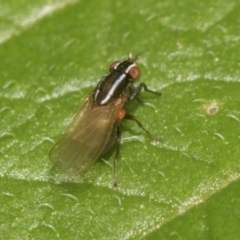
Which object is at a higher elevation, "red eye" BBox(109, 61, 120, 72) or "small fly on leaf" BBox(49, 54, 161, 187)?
"red eye" BBox(109, 61, 120, 72)

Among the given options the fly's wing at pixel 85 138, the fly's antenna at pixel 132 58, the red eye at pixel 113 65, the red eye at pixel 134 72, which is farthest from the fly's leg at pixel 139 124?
the fly's antenna at pixel 132 58

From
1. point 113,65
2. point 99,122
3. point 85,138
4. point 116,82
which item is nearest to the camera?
point 85,138

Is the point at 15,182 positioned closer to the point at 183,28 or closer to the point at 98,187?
the point at 98,187

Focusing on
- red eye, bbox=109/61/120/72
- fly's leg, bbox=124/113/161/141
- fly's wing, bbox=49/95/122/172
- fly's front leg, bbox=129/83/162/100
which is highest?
red eye, bbox=109/61/120/72

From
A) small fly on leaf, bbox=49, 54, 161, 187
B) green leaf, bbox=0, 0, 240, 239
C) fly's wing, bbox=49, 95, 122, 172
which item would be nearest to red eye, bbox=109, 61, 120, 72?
small fly on leaf, bbox=49, 54, 161, 187

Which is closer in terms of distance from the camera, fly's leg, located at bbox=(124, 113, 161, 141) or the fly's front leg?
fly's leg, located at bbox=(124, 113, 161, 141)

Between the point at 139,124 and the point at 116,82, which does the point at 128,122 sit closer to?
the point at 139,124

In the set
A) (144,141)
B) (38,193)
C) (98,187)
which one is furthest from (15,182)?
(144,141)

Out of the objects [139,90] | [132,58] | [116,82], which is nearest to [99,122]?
[116,82]

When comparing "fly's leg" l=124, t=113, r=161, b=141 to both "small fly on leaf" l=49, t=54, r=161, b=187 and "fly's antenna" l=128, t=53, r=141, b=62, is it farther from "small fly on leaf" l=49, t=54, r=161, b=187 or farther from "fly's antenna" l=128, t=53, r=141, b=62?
"fly's antenna" l=128, t=53, r=141, b=62
